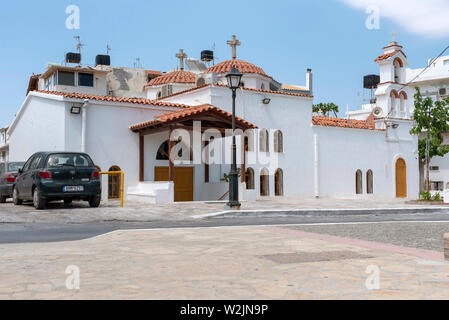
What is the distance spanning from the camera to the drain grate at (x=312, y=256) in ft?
19.5

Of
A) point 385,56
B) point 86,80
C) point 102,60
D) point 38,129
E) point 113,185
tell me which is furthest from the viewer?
point 102,60

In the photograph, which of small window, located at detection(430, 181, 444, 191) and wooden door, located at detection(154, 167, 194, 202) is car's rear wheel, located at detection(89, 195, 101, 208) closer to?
wooden door, located at detection(154, 167, 194, 202)

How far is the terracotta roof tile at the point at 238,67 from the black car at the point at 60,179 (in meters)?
16.4

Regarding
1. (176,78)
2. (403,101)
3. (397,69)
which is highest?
(397,69)

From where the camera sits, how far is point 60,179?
45.4 ft

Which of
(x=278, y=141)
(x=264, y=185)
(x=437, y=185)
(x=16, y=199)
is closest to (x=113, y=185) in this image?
(x=16, y=199)

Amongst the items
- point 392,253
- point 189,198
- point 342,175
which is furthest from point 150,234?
point 342,175

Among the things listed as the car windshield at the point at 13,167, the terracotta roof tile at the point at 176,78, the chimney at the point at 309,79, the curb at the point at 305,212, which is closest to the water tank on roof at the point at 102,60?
the chimney at the point at 309,79

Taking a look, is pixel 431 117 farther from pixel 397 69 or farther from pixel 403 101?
pixel 397 69

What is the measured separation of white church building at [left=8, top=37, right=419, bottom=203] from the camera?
19.7 metres

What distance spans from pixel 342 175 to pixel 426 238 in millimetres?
20092

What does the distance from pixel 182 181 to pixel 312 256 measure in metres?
15.6
